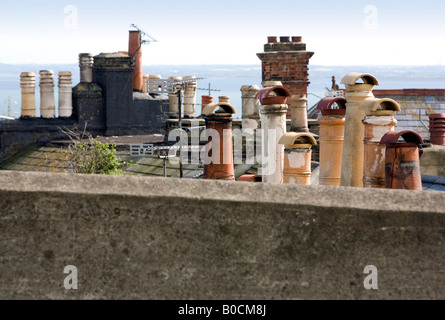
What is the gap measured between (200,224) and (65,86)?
26.7 metres

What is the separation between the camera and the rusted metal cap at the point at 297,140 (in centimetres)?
902

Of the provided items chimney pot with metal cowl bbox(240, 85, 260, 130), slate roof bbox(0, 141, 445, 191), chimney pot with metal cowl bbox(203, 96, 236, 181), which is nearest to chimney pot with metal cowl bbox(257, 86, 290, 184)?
chimney pot with metal cowl bbox(203, 96, 236, 181)

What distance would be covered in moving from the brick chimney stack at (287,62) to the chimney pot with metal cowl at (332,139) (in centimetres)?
791

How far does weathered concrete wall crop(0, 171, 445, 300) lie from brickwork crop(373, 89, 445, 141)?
21166mm

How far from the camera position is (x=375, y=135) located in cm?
764

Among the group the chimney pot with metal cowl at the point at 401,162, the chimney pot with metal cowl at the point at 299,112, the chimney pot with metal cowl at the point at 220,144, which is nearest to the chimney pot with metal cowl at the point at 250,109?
the chimney pot with metal cowl at the point at 299,112

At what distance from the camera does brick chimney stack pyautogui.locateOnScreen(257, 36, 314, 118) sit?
17422mm

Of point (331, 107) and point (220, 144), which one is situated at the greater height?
point (331, 107)

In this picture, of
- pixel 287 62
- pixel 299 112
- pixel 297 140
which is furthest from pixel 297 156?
pixel 287 62

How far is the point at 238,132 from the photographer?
1842 centimetres

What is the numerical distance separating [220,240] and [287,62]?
1360 centimetres

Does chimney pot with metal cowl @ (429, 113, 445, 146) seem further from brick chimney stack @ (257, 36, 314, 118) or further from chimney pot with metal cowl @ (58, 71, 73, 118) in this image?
chimney pot with metal cowl @ (58, 71, 73, 118)

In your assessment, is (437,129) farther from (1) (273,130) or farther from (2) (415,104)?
(1) (273,130)

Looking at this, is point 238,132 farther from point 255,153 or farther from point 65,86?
point 65,86
